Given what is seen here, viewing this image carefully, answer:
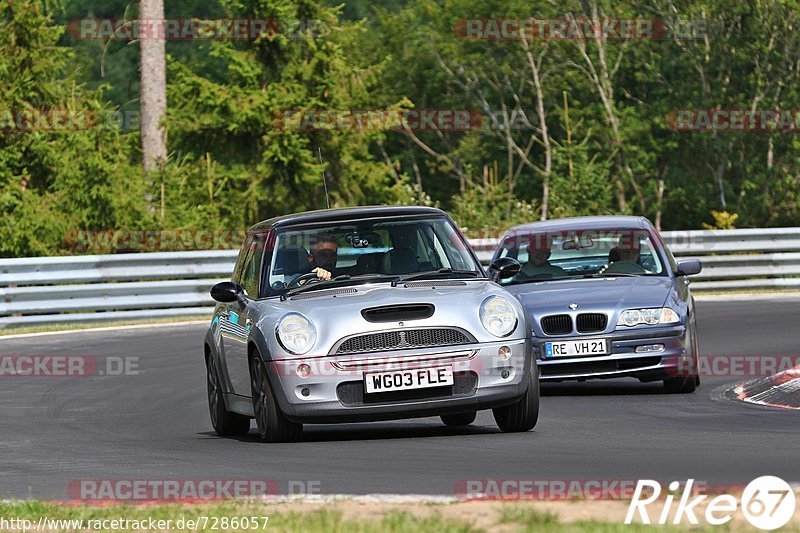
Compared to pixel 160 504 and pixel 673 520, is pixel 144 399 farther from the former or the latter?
pixel 673 520

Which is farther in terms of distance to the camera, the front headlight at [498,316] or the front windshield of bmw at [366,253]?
the front windshield of bmw at [366,253]

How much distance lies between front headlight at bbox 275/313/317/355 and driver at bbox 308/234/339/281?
2.69 ft

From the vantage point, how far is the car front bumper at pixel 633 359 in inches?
564

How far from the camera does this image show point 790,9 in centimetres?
4534

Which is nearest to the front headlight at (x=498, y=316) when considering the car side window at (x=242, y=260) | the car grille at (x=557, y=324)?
the car side window at (x=242, y=260)

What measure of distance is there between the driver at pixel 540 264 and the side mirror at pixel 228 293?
4215 millimetres

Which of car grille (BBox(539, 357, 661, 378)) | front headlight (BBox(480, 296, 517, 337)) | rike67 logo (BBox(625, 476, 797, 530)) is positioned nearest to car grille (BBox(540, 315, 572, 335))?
car grille (BBox(539, 357, 661, 378))

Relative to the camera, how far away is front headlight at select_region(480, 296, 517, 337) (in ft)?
35.8

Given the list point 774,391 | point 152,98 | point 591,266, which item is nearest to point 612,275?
point 591,266

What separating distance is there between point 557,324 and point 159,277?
12758 mm

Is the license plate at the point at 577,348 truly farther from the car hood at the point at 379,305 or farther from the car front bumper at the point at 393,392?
the car front bumper at the point at 393,392

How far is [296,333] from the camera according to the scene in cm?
1090

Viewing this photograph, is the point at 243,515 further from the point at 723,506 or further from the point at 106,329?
the point at 106,329

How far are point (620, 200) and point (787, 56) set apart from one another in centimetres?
797
